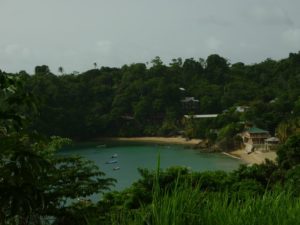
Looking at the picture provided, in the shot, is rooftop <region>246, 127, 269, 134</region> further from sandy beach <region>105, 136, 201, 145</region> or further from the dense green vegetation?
sandy beach <region>105, 136, 201, 145</region>

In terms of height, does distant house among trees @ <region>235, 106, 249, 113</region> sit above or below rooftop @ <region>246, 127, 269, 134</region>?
above

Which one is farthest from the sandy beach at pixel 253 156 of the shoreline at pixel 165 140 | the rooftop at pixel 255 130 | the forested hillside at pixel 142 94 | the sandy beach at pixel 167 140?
the forested hillside at pixel 142 94

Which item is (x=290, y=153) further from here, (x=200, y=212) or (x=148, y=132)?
(x=148, y=132)

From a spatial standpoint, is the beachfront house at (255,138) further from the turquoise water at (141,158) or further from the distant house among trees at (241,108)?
the distant house among trees at (241,108)

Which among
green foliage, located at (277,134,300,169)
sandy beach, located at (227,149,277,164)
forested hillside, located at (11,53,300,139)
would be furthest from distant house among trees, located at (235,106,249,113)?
green foliage, located at (277,134,300,169)

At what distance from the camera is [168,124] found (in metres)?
51.9

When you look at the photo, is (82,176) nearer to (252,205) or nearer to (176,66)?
→ (252,205)

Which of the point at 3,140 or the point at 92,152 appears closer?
the point at 3,140

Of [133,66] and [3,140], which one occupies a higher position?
[133,66]

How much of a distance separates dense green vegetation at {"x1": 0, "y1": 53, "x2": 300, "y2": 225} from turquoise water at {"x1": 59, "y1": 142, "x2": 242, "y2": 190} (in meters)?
3.83

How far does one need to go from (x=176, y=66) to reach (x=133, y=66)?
554 cm

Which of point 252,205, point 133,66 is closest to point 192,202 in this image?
Result: point 252,205

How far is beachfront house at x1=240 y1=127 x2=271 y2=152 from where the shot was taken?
38.6m

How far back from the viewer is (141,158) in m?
38.8
